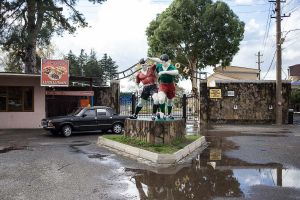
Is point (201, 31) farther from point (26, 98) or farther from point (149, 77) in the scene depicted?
point (149, 77)

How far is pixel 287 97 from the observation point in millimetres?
26812

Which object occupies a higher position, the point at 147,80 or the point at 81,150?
the point at 147,80

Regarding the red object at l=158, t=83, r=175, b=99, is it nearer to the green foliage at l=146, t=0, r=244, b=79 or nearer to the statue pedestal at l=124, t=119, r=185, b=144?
the statue pedestal at l=124, t=119, r=185, b=144

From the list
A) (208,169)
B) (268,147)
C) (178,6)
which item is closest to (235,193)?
(208,169)

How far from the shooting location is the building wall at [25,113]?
23266mm

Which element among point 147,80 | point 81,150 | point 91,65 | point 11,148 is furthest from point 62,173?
point 91,65

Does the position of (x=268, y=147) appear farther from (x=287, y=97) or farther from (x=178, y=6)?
(x=178, y=6)

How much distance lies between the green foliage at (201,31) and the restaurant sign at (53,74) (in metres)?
18.5

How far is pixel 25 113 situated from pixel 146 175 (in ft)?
53.0

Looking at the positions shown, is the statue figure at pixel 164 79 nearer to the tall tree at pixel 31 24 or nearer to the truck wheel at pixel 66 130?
the truck wheel at pixel 66 130

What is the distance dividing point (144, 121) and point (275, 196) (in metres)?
5.95

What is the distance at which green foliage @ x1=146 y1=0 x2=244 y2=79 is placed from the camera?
39250mm

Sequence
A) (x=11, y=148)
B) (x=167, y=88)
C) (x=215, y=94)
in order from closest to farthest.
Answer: (x=167, y=88)
(x=11, y=148)
(x=215, y=94)

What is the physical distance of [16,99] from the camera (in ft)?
77.6
